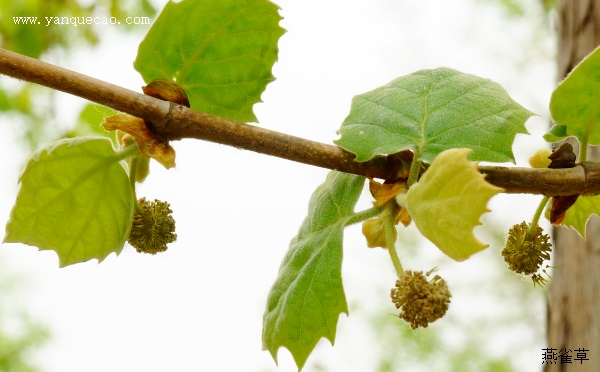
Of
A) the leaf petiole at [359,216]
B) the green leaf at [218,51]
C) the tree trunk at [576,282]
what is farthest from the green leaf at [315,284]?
the tree trunk at [576,282]

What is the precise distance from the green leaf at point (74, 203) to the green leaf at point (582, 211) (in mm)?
487

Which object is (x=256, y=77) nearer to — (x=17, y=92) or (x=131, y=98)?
(x=131, y=98)

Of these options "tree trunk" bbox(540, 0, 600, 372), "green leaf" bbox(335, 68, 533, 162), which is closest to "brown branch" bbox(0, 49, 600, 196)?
"green leaf" bbox(335, 68, 533, 162)

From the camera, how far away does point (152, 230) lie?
2.51 ft

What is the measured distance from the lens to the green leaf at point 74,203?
72 cm

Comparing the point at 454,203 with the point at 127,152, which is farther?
the point at 127,152

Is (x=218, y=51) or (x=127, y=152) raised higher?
(x=218, y=51)

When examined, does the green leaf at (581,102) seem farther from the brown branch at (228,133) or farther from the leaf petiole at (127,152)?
the leaf petiole at (127,152)

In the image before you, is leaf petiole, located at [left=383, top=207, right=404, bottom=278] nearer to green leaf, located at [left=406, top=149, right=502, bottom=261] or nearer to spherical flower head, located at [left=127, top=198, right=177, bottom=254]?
green leaf, located at [left=406, top=149, right=502, bottom=261]

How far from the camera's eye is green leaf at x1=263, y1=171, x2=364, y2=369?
2.36 ft

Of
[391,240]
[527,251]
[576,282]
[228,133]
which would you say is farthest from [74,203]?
[576,282]

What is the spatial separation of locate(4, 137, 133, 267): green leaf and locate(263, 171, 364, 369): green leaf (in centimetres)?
18

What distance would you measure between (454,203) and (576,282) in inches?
49.2

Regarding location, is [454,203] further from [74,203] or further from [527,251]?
[74,203]
